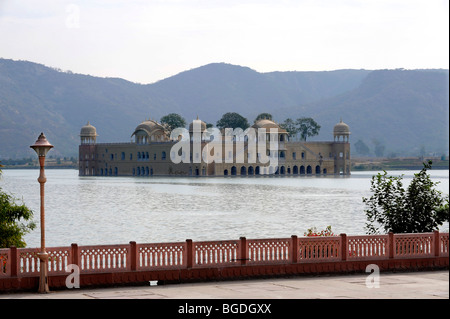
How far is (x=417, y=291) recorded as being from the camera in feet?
38.0

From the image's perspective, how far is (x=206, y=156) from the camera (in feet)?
336

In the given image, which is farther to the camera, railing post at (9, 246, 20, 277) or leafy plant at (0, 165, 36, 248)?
leafy plant at (0, 165, 36, 248)

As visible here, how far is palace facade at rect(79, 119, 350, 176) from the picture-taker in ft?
341

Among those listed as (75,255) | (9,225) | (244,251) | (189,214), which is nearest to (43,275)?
(75,255)

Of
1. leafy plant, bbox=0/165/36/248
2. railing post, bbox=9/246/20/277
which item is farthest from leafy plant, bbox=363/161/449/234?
railing post, bbox=9/246/20/277

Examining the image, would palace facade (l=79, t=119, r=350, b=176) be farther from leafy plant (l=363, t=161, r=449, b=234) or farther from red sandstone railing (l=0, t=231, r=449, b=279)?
red sandstone railing (l=0, t=231, r=449, b=279)

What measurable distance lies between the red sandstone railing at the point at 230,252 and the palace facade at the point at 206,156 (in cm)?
8706

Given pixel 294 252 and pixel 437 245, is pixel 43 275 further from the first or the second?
pixel 437 245

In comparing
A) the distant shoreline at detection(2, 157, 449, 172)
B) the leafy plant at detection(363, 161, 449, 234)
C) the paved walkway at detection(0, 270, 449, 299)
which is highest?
the distant shoreline at detection(2, 157, 449, 172)

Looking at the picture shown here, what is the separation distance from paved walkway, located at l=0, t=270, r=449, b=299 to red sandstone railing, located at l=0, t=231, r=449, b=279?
0.40 m

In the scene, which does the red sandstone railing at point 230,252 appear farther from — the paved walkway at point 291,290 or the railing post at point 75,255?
the paved walkway at point 291,290

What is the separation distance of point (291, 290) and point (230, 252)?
7.81 feet

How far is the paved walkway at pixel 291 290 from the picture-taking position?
1130cm

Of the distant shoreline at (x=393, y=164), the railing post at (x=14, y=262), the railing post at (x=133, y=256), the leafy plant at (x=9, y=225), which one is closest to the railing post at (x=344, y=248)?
the railing post at (x=133, y=256)
